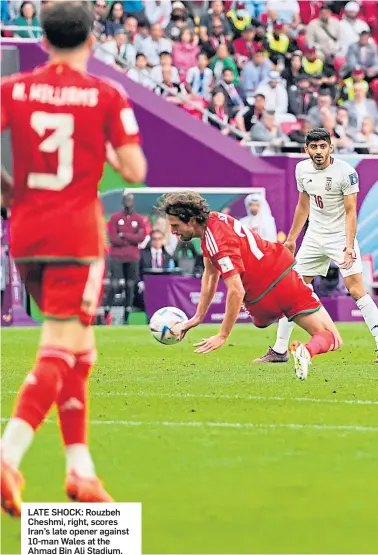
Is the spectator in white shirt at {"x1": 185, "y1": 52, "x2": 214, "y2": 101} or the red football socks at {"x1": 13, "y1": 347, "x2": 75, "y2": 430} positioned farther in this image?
the spectator in white shirt at {"x1": 185, "y1": 52, "x2": 214, "y2": 101}

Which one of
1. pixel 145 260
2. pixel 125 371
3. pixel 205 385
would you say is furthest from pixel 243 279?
pixel 145 260

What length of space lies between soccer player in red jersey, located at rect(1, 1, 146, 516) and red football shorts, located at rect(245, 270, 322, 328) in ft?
17.9

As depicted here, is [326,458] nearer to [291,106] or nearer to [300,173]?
[300,173]

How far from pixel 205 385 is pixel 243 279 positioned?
98cm

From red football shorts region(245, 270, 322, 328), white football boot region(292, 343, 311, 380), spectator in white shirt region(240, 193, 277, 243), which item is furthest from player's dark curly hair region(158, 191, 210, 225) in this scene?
spectator in white shirt region(240, 193, 277, 243)

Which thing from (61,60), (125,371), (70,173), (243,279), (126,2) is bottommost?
(125,371)

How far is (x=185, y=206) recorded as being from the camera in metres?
10.5

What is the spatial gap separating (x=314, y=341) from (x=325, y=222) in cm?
256

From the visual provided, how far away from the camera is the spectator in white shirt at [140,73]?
2509cm

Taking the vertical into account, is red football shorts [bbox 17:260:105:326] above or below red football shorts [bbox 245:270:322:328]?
above

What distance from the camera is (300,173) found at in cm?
1368

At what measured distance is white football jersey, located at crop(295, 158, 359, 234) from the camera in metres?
13.4

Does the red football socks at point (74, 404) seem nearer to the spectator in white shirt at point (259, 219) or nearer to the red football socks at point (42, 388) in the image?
the red football socks at point (42, 388)

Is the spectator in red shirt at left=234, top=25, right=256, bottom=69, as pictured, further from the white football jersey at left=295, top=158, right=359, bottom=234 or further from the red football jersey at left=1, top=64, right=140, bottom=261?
the red football jersey at left=1, top=64, right=140, bottom=261
